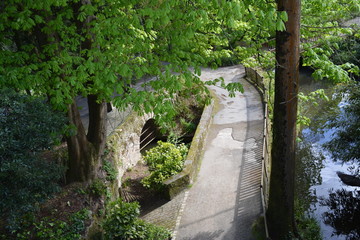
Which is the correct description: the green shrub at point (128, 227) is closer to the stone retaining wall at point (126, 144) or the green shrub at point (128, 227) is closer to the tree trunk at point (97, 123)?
the tree trunk at point (97, 123)

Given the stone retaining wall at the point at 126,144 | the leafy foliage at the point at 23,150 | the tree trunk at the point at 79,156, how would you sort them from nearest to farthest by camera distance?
1. the leafy foliage at the point at 23,150
2. the tree trunk at the point at 79,156
3. the stone retaining wall at the point at 126,144

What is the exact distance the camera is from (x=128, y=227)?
9.13 m

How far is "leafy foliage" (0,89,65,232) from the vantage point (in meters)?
5.91

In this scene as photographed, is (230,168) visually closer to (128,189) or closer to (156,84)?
(128,189)

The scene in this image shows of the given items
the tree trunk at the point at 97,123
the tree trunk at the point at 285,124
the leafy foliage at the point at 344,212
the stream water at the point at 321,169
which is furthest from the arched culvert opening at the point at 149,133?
the tree trunk at the point at 285,124

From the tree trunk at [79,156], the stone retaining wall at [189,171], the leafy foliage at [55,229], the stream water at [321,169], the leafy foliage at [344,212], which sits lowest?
the leafy foliage at [344,212]

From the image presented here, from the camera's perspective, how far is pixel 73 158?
32.9 ft

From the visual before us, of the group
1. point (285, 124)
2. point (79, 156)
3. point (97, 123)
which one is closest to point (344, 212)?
point (285, 124)

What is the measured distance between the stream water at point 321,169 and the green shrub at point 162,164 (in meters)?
5.69

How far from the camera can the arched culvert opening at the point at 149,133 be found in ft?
61.3

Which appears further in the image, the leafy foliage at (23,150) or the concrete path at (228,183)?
the concrete path at (228,183)

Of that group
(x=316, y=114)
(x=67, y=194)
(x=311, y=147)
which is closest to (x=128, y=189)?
(x=67, y=194)

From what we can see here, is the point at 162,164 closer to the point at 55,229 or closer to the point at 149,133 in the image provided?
the point at 55,229

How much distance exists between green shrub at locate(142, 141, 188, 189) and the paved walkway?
3.19 feet
